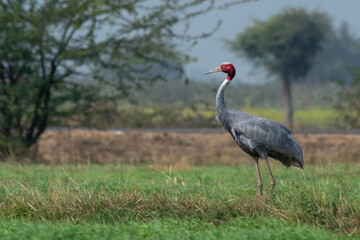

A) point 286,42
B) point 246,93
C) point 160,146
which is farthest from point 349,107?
point 246,93

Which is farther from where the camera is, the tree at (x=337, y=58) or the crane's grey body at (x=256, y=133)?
the tree at (x=337, y=58)

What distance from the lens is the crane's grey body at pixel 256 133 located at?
27.8ft

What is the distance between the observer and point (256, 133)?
845 cm

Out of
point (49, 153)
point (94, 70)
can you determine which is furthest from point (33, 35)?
point (49, 153)

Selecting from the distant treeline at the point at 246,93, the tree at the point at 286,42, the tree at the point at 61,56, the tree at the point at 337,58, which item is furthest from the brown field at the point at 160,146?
the tree at the point at 337,58

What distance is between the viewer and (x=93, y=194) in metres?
7.96

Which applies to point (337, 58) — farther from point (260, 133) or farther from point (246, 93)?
point (260, 133)

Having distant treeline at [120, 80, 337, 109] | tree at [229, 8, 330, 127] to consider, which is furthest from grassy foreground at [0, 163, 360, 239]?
distant treeline at [120, 80, 337, 109]

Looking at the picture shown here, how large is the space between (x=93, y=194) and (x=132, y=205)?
582 millimetres

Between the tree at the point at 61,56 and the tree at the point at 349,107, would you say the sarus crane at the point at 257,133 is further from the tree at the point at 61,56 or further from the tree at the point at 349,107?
the tree at the point at 349,107

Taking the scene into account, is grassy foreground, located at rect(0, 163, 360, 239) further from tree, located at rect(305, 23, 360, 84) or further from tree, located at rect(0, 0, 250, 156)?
tree, located at rect(305, 23, 360, 84)

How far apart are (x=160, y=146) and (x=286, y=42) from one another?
23846mm

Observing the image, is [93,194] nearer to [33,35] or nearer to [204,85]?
[33,35]

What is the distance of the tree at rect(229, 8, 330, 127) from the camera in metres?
39.4
